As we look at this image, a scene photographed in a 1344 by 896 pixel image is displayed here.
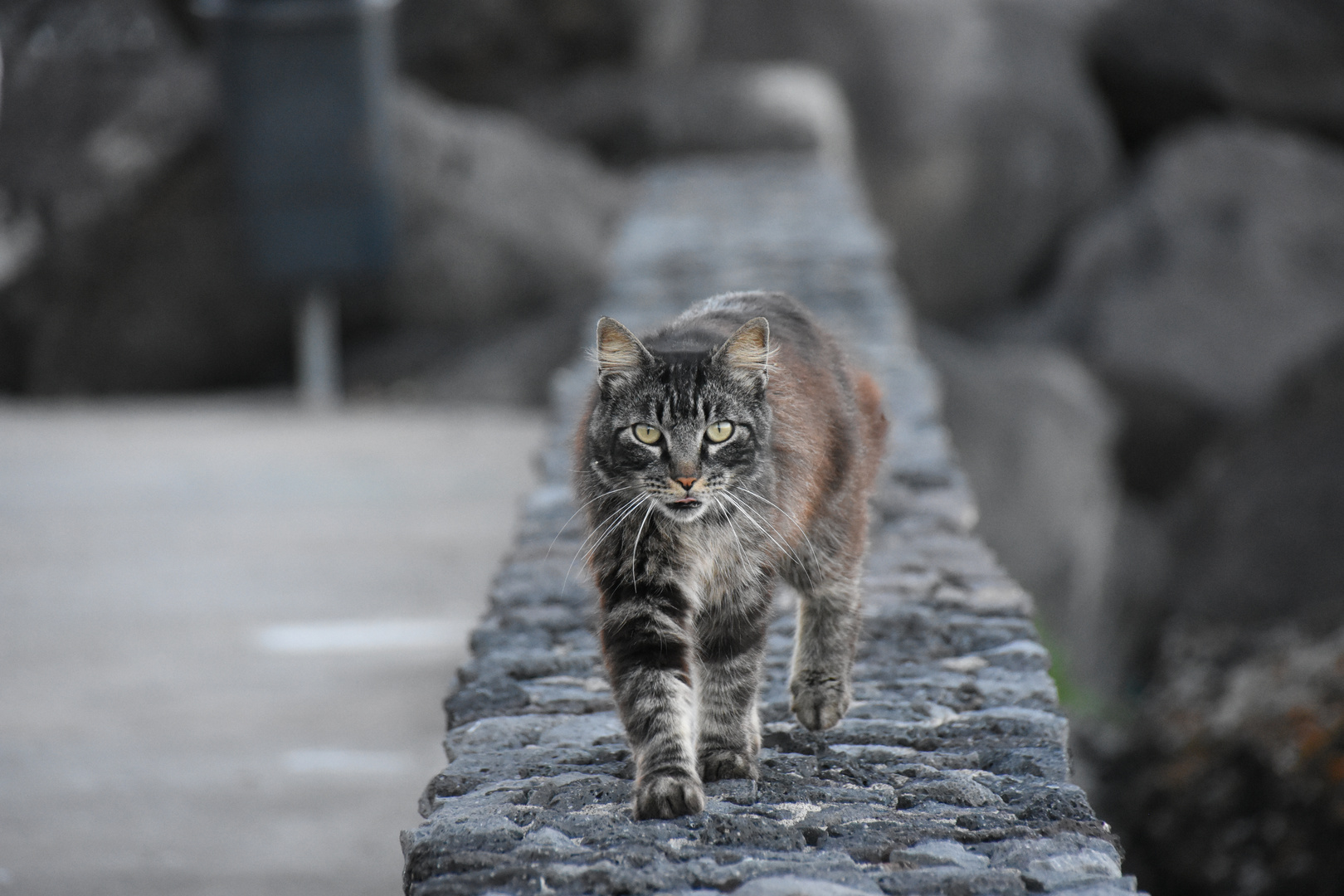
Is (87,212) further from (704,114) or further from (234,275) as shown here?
(704,114)

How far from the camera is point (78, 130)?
1071 cm

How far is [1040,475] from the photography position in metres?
9.42

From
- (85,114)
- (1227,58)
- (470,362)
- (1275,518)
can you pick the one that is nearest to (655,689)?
(470,362)

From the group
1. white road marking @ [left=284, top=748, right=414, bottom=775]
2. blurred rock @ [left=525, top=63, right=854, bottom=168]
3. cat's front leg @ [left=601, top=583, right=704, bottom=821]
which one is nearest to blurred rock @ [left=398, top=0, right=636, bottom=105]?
blurred rock @ [left=525, top=63, right=854, bottom=168]

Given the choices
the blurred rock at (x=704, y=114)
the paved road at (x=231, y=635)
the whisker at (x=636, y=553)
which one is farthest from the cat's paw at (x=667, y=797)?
the blurred rock at (x=704, y=114)

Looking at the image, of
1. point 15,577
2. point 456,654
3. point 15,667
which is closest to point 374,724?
point 456,654

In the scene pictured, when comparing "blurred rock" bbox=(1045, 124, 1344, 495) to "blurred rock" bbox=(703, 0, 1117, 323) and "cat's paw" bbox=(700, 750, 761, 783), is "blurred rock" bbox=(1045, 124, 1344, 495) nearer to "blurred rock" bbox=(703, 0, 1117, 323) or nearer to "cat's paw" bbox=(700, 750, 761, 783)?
"blurred rock" bbox=(703, 0, 1117, 323)

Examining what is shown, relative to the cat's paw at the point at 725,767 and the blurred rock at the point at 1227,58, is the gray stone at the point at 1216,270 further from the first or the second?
the cat's paw at the point at 725,767

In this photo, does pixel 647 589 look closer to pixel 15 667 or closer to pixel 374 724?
pixel 374 724

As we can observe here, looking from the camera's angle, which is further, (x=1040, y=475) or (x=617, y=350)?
(x=1040, y=475)

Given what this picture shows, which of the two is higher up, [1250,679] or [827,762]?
[1250,679]

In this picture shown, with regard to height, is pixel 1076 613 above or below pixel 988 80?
below

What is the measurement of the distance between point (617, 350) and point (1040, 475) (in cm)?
679

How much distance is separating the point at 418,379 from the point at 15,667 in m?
5.09
